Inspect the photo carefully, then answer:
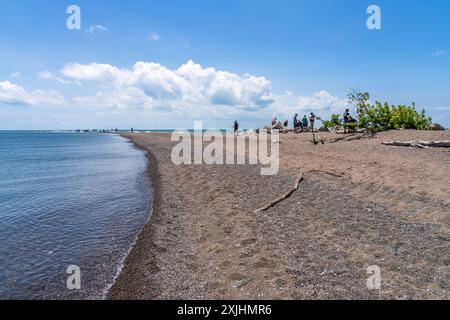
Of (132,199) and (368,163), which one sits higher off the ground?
(368,163)

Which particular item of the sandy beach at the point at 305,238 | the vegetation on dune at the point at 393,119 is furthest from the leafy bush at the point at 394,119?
the sandy beach at the point at 305,238

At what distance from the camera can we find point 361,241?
890 cm

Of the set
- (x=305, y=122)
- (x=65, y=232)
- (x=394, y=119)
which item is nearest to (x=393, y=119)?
(x=394, y=119)

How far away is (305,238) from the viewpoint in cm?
940

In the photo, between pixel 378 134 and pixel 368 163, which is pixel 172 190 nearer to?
pixel 368 163

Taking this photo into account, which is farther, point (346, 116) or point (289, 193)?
point (346, 116)

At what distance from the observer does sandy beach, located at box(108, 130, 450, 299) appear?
6.96 meters

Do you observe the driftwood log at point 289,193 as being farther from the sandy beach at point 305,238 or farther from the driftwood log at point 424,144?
the driftwood log at point 424,144

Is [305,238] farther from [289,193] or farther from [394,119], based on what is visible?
[394,119]

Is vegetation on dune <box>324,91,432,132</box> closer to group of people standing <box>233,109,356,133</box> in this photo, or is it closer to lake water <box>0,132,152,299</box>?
group of people standing <box>233,109,356,133</box>

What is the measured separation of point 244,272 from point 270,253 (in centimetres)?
112

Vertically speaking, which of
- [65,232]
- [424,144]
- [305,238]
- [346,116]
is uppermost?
[346,116]

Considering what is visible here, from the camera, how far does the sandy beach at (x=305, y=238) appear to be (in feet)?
22.9
